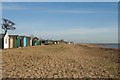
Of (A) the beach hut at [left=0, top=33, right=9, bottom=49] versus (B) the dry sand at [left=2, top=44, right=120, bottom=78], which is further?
(A) the beach hut at [left=0, top=33, right=9, bottom=49]

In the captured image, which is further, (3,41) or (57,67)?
(3,41)

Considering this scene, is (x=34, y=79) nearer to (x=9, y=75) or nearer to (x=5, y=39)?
(x=9, y=75)

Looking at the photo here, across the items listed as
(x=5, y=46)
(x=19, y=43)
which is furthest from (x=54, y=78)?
(x=19, y=43)

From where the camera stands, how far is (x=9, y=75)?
12.9 meters

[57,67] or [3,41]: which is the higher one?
[3,41]

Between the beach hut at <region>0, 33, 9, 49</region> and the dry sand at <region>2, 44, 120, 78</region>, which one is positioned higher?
the beach hut at <region>0, 33, 9, 49</region>

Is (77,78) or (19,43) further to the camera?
(19,43)

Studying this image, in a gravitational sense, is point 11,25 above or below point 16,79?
above

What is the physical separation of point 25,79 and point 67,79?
2083 millimetres

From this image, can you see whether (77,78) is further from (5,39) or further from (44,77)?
(5,39)

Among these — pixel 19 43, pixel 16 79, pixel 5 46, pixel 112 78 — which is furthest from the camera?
pixel 19 43

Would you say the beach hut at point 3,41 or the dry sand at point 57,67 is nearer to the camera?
the dry sand at point 57,67

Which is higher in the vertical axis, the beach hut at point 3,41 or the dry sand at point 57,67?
the beach hut at point 3,41

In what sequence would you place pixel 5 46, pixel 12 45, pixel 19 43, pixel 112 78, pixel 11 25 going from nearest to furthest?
pixel 112 78
pixel 5 46
pixel 12 45
pixel 19 43
pixel 11 25
